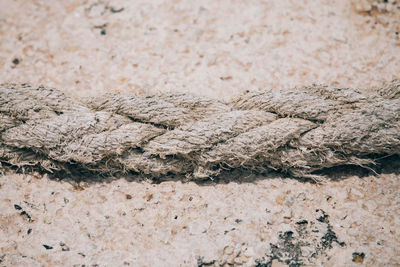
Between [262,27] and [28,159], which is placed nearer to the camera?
[28,159]

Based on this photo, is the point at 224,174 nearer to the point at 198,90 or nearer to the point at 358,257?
the point at 198,90

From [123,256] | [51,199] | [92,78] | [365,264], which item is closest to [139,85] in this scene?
[92,78]

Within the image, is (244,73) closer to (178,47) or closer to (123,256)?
(178,47)

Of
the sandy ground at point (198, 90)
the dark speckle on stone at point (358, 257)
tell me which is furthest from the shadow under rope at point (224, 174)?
the dark speckle on stone at point (358, 257)

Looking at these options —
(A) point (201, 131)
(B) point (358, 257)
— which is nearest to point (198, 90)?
(A) point (201, 131)

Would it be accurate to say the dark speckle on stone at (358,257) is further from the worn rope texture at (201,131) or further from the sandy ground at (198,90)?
the worn rope texture at (201,131)
